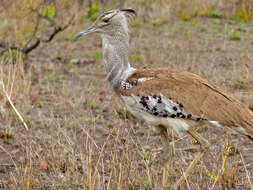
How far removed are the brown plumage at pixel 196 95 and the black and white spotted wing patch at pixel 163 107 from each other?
3 cm

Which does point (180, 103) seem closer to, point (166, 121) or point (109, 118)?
point (166, 121)

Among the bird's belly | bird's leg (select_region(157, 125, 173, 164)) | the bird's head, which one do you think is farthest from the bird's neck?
bird's leg (select_region(157, 125, 173, 164))

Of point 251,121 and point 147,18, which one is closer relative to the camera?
point 251,121

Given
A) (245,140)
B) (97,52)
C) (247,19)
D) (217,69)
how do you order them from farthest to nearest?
(247,19)
(97,52)
(217,69)
(245,140)

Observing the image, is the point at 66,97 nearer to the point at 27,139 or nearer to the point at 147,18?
the point at 27,139

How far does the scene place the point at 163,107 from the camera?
317 cm

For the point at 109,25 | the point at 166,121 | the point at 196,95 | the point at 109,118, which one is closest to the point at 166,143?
the point at 166,121

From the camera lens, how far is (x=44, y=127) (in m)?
4.61

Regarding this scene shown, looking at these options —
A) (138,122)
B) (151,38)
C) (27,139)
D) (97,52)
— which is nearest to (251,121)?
(138,122)

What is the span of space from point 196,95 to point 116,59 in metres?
0.69

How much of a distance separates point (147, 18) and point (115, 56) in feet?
19.3

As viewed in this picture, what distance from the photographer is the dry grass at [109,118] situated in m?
3.26

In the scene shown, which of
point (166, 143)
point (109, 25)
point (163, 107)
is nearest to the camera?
point (163, 107)

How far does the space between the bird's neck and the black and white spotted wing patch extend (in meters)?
0.34
